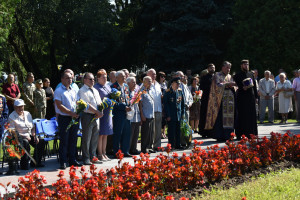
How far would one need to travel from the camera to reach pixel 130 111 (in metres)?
11.9

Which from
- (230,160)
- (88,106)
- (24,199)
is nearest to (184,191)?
(230,160)

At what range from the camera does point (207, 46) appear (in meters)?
29.4

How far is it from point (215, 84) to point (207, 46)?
14882 millimetres

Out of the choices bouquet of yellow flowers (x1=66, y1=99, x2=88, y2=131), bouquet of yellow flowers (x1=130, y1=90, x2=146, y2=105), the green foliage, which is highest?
the green foliage

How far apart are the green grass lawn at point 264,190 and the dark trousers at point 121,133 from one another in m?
4.07

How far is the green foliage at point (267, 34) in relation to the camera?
2920 cm

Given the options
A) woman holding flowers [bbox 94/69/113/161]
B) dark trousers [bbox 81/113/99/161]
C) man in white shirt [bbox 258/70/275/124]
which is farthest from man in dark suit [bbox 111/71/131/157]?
man in white shirt [bbox 258/70/275/124]

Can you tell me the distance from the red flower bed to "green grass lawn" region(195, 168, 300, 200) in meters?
0.47

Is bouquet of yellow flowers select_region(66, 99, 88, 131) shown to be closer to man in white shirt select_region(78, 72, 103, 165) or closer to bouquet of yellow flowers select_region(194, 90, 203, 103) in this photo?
man in white shirt select_region(78, 72, 103, 165)

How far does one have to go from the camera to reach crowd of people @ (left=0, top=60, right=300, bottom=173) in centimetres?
1038

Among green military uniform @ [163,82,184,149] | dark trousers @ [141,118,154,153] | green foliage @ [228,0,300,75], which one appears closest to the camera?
dark trousers @ [141,118,154,153]

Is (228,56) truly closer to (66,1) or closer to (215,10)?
(215,10)

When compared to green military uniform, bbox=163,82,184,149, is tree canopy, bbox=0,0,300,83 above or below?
above

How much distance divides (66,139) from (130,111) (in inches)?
82.0
